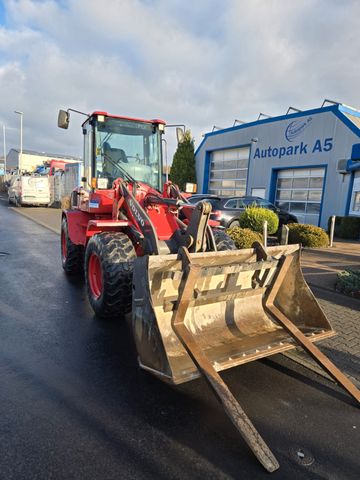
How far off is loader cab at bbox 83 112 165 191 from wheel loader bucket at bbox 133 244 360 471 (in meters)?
2.73

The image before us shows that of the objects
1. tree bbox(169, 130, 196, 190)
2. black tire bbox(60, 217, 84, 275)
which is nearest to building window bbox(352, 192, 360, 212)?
tree bbox(169, 130, 196, 190)

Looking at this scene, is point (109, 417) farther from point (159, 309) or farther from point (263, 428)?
point (263, 428)

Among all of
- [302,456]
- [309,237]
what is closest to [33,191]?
[309,237]

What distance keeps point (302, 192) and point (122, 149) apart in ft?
44.3

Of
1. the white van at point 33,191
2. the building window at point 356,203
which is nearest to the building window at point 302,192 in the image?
the building window at point 356,203

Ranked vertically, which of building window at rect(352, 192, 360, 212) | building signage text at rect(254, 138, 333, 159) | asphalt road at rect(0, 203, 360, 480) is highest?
building signage text at rect(254, 138, 333, 159)

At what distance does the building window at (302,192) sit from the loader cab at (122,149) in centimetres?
1258

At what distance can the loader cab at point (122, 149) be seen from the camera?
5566 millimetres

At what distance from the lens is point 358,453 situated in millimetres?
2400

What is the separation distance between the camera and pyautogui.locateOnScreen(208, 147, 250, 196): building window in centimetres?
2088

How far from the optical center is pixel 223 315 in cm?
372

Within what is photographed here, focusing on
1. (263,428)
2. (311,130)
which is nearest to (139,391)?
(263,428)

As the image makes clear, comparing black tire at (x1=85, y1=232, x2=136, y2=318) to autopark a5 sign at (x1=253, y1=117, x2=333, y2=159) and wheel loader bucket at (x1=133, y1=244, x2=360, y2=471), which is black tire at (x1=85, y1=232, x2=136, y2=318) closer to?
wheel loader bucket at (x1=133, y1=244, x2=360, y2=471)

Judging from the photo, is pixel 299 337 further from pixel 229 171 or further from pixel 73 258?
pixel 229 171
